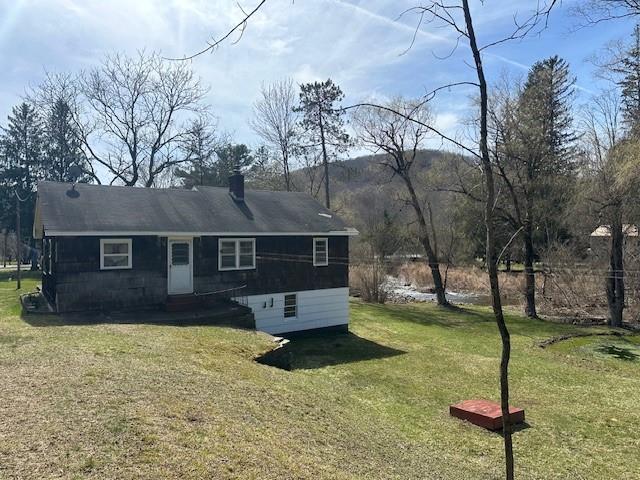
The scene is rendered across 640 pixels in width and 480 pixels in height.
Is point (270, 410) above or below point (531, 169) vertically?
below

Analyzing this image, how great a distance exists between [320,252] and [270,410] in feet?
35.6

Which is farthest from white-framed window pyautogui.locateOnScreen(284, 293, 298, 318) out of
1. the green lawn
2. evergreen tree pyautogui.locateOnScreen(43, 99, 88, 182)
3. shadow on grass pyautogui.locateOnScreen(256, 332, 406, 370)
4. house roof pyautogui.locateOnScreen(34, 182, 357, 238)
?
evergreen tree pyautogui.locateOnScreen(43, 99, 88, 182)

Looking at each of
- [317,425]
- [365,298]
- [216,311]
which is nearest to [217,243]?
[216,311]

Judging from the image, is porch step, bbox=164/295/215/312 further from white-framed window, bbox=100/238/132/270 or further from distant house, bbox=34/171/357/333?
white-framed window, bbox=100/238/132/270

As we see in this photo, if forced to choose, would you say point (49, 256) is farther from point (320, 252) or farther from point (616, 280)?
point (616, 280)

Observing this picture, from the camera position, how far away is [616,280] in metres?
18.8

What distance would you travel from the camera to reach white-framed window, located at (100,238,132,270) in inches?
495

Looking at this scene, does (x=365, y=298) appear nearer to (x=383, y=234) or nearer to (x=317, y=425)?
(x=383, y=234)

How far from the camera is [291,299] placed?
16.0m

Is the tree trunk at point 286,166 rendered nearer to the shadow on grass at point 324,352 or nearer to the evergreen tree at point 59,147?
the evergreen tree at point 59,147

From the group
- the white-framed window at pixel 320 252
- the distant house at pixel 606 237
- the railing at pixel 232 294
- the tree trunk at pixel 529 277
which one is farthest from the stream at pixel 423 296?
the railing at pixel 232 294

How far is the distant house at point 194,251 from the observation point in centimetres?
1237

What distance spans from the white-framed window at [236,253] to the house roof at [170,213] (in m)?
0.41

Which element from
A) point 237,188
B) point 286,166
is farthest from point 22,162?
point 237,188
